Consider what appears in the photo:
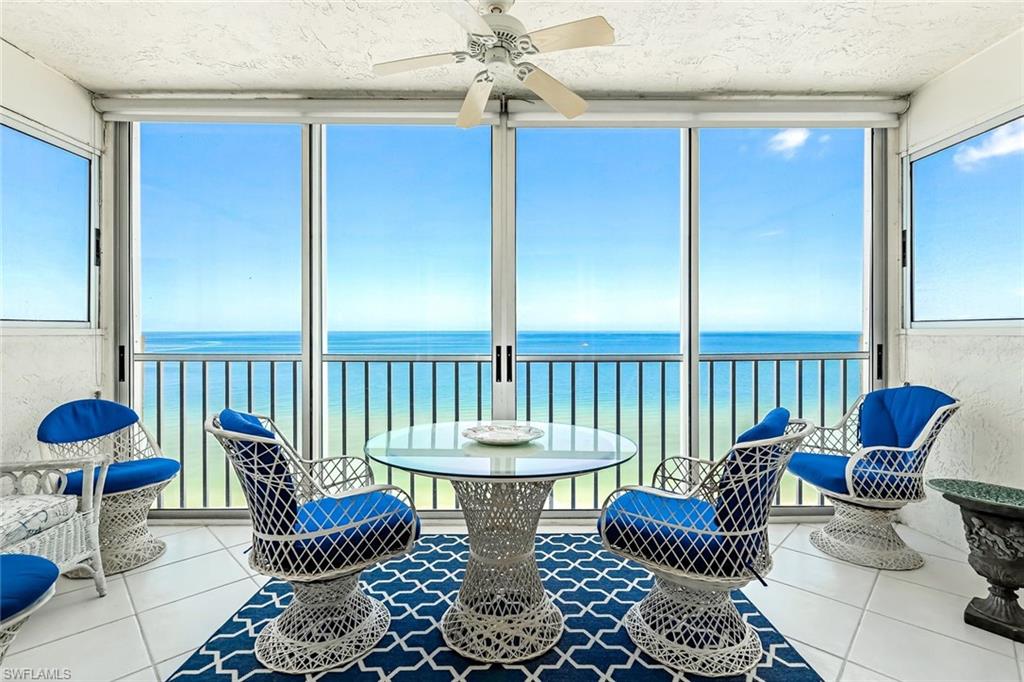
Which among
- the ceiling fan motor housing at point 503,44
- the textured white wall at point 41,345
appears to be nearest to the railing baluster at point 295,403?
the textured white wall at point 41,345

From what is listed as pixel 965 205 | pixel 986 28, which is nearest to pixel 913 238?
pixel 965 205

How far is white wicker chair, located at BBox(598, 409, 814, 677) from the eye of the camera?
4.97 feet

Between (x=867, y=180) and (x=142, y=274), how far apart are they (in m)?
5.15

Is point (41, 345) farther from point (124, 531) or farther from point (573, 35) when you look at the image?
point (573, 35)

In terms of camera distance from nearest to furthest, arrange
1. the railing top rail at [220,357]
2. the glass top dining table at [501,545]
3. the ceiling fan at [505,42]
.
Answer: the ceiling fan at [505,42], the glass top dining table at [501,545], the railing top rail at [220,357]

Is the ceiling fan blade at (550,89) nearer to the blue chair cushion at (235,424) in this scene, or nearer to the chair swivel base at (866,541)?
the blue chair cushion at (235,424)

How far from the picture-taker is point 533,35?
1.64 m

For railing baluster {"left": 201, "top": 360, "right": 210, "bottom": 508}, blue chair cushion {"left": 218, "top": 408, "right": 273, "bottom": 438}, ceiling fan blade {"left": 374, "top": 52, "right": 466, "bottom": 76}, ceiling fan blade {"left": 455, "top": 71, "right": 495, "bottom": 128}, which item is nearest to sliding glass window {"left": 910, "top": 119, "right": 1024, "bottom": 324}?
ceiling fan blade {"left": 455, "top": 71, "right": 495, "bottom": 128}

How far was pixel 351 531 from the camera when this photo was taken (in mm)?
1626

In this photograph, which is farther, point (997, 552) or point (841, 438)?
point (841, 438)

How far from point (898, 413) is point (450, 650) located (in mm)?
2836

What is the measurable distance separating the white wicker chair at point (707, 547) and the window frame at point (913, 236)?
189 cm

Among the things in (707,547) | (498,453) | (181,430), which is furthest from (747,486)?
(181,430)

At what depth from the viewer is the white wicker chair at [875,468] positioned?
229 centimetres
